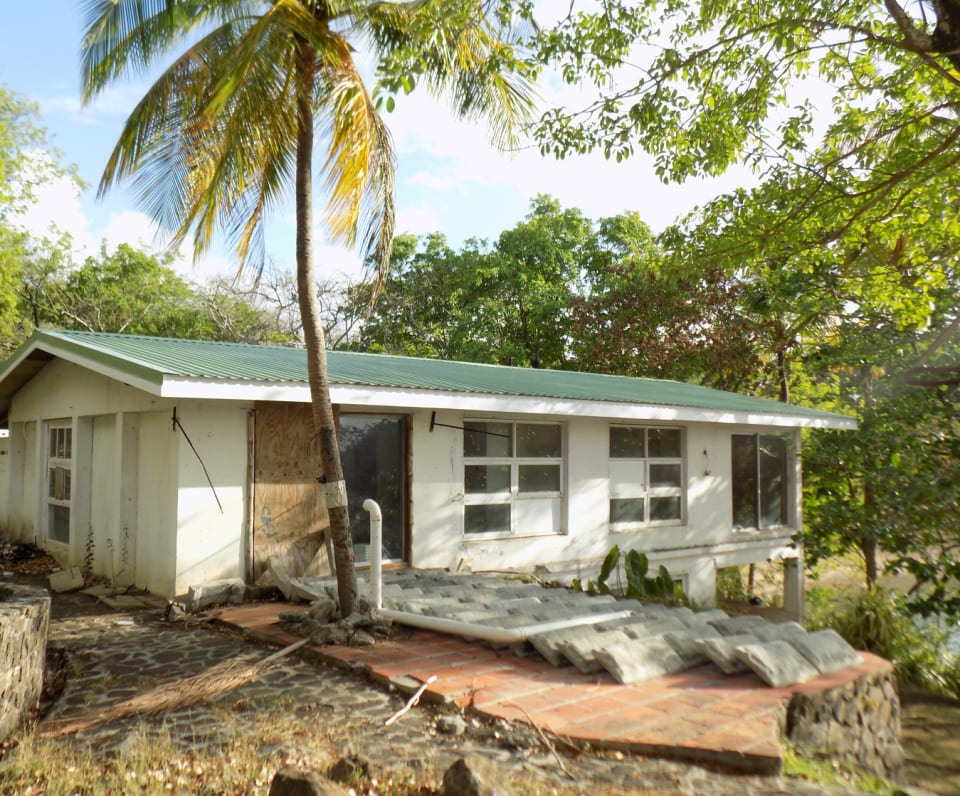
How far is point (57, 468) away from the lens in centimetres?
1162

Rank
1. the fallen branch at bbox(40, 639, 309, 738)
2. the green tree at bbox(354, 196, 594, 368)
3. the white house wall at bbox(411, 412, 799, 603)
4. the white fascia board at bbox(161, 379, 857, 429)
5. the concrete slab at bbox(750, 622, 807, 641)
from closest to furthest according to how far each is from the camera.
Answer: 1. the fallen branch at bbox(40, 639, 309, 738)
2. the concrete slab at bbox(750, 622, 807, 641)
3. the white fascia board at bbox(161, 379, 857, 429)
4. the white house wall at bbox(411, 412, 799, 603)
5. the green tree at bbox(354, 196, 594, 368)

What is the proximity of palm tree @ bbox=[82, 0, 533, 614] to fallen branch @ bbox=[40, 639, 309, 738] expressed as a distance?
1.35 m

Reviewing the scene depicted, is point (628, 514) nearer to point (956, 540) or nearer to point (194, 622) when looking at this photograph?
point (956, 540)

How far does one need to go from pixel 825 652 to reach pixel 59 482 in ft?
33.9

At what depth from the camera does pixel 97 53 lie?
7.83 m

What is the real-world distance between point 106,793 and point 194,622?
13.5ft

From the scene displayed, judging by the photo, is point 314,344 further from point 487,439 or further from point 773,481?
point 773,481

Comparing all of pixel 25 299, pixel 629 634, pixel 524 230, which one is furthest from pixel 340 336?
pixel 629 634

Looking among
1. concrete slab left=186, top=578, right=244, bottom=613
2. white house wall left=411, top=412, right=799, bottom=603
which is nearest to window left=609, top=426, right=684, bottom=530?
white house wall left=411, top=412, right=799, bottom=603

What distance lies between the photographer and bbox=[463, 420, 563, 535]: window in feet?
35.3

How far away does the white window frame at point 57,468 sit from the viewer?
1116cm

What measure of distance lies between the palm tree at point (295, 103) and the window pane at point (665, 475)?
6668 millimetres

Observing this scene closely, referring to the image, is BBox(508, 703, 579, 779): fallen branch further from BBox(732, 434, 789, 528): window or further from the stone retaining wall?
BBox(732, 434, 789, 528): window

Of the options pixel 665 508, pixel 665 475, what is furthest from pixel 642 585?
pixel 665 475
